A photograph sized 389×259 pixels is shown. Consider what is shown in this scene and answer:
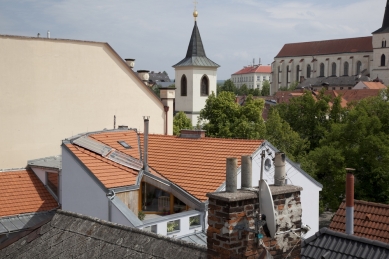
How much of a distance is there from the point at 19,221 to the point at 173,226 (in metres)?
5.14

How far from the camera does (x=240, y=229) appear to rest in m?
5.24

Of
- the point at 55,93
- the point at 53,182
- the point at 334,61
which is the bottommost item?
the point at 53,182

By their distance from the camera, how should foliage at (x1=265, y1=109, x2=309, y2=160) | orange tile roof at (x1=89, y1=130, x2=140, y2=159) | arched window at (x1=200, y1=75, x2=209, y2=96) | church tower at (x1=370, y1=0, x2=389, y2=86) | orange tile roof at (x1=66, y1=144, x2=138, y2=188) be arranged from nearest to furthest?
1. orange tile roof at (x1=66, y1=144, x2=138, y2=188)
2. orange tile roof at (x1=89, y1=130, x2=140, y2=159)
3. foliage at (x1=265, y1=109, x2=309, y2=160)
4. arched window at (x1=200, y1=75, x2=209, y2=96)
5. church tower at (x1=370, y1=0, x2=389, y2=86)

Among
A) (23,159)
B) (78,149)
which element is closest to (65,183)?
(78,149)

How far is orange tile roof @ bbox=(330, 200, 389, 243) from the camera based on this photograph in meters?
11.9

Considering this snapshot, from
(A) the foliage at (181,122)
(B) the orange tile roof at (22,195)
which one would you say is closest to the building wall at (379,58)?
(A) the foliage at (181,122)

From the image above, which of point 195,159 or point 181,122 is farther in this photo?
point 181,122

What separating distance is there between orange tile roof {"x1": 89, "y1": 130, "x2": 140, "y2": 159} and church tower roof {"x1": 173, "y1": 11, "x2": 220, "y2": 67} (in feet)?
85.8

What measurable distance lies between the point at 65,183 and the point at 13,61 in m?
7.43

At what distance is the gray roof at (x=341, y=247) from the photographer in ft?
21.8

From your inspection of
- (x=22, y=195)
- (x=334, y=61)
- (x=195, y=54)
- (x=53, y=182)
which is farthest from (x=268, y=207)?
(x=334, y=61)

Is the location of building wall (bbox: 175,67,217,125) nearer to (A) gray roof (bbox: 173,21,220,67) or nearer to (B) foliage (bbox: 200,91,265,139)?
(A) gray roof (bbox: 173,21,220,67)

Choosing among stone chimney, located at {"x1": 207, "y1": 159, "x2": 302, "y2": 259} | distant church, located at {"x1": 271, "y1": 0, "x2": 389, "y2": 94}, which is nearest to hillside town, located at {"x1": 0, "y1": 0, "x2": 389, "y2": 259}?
stone chimney, located at {"x1": 207, "y1": 159, "x2": 302, "y2": 259}

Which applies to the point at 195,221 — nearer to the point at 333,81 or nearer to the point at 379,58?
the point at 379,58
